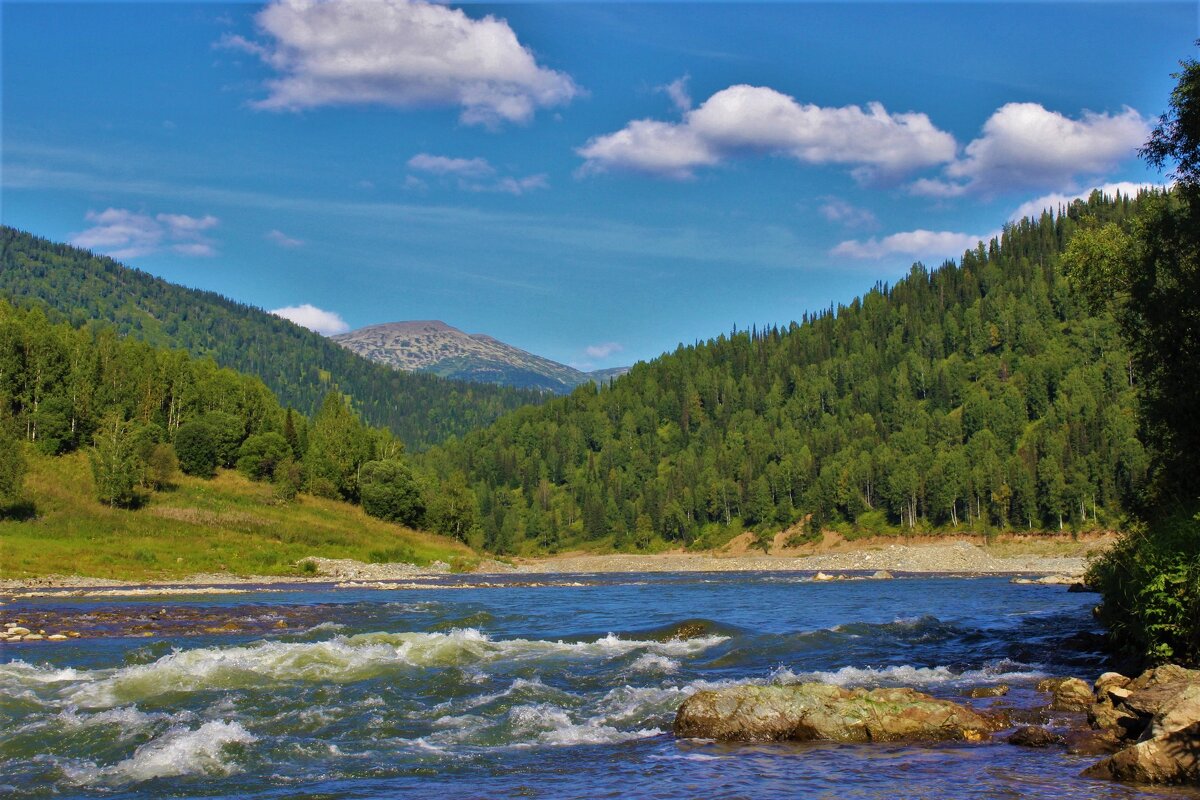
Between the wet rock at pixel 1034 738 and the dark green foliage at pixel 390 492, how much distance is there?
113916mm

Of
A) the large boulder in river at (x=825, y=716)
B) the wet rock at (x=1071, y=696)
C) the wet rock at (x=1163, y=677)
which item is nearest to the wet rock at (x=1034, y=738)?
the large boulder in river at (x=825, y=716)

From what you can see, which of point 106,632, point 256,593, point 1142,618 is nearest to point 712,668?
point 1142,618

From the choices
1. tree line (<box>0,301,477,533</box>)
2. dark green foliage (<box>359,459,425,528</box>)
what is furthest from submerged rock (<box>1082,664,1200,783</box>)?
dark green foliage (<box>359,459,425,528</box>)

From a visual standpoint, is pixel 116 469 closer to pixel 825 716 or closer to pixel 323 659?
pixel 323 659

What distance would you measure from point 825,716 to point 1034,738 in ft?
11.6

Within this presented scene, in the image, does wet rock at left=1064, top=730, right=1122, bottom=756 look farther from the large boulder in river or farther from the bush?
the bush

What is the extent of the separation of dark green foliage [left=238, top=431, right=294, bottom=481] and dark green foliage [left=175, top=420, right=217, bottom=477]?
589 centimetres

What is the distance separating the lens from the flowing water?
14.1 m

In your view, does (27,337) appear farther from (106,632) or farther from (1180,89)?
(1180,89)

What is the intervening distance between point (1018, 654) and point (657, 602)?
104 feet

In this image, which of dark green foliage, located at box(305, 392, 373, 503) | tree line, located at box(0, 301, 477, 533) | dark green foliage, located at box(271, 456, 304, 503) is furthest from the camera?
dark green foliage, located at box(305, 392, 373, 503)

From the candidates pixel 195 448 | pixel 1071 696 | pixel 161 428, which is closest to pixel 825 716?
pixel 1071 696

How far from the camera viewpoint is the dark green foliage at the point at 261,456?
11738cm

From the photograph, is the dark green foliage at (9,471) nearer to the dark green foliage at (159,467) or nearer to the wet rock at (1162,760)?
the dark green foliage at (159,467)
